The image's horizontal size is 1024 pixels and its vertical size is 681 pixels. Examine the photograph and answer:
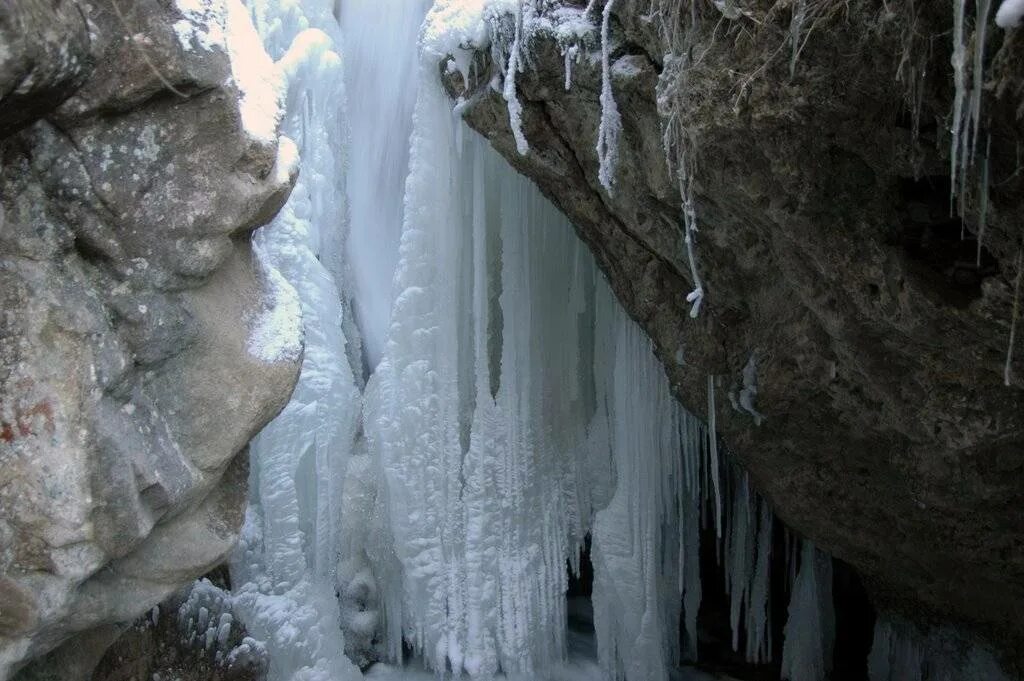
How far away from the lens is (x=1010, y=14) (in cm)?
192

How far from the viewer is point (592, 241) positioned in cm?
401

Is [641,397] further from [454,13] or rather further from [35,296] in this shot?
[35,296]

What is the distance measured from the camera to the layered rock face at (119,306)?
2357 mm

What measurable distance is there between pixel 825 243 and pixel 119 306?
1899 mm

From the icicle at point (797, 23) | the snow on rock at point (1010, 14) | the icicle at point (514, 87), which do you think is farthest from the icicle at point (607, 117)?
the snow on rock at point (1010, 14)

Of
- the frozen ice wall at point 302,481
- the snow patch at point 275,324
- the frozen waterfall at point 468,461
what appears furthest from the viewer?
the frozen waterfall at point 468,461

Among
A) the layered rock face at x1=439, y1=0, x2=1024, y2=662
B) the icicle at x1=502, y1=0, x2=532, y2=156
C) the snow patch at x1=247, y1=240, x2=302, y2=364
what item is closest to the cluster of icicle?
the snow patch at x1=247, y1=240, x2=302, y2=364

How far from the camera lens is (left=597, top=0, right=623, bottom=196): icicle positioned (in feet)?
10.1

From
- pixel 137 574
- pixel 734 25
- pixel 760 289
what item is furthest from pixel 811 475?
pixel 137 574

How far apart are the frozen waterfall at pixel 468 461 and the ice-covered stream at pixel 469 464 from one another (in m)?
0.01

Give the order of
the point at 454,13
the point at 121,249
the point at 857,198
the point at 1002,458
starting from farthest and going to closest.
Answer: the point at 454,13 → the point at 1002,458 → the point at 857,198 → the point at 121,249

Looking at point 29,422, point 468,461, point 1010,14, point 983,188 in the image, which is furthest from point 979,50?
point 468,461

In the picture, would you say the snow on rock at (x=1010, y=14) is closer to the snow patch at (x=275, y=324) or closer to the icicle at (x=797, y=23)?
the icicle at (x=797, y=23)

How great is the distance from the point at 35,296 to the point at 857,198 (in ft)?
6.95
